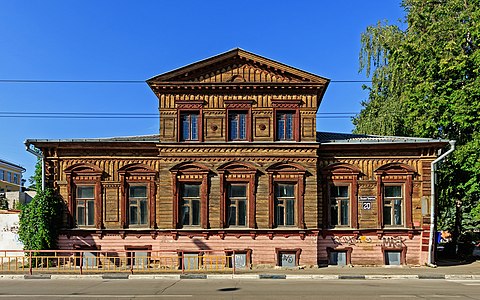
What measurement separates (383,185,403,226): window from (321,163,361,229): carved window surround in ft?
5.01

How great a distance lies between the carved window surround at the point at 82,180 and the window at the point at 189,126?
4.51 metres

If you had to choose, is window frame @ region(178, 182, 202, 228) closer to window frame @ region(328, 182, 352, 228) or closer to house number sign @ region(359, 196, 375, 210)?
window frame @ region(328, 182, 352, 228)

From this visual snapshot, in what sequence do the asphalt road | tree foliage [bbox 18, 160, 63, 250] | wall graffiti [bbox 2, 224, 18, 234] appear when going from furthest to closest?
wall graffiti [bbox 2, 224, 18, 234] < tree foliage [bbox 18, 160, 63, 250] < the asphalt road

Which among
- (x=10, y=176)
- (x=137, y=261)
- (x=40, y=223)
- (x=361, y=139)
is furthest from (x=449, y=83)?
(x=10, y=176)

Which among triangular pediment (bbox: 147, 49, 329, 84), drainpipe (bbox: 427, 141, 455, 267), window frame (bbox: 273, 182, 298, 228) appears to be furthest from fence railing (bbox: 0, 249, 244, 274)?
drainpipe (bbox: 427, 141, 455, 267)

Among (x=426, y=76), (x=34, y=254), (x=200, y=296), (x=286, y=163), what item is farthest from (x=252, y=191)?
(x=426, y=76)

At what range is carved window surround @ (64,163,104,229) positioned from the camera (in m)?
21.5

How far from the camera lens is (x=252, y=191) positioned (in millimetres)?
21000

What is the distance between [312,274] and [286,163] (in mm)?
5240

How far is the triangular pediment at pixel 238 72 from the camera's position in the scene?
20984mm

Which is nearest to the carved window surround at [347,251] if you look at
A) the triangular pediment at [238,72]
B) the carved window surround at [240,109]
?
the carved window surround at [240,109]

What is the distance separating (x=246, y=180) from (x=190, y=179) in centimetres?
266

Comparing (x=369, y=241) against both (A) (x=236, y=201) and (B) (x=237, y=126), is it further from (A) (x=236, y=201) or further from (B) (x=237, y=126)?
(B) (x=237, y=126)

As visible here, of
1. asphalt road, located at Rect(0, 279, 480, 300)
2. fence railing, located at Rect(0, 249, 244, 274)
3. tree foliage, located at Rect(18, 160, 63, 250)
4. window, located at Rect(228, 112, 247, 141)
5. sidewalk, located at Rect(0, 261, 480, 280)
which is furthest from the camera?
window, located at Rect(228, 112, 247, 141)
